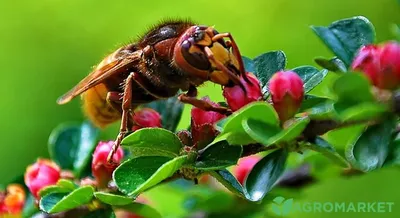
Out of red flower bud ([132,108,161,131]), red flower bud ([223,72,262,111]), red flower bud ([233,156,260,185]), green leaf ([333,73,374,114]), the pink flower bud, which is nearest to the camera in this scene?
green leaf ([333,73,374,114])

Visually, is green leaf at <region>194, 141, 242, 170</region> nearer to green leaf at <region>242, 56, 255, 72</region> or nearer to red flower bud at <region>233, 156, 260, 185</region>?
green leaf at <region>242, 56, 255, 72</region>

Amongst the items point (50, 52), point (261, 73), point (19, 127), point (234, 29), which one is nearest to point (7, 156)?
point (19, 127)

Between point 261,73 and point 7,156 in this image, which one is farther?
point 7,156

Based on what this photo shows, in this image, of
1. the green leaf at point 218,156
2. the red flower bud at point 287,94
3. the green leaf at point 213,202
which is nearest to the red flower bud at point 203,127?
the green leaf at point 218,156

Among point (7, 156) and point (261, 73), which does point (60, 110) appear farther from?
point (261, 73)

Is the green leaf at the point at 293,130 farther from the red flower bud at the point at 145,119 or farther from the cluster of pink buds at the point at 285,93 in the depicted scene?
the red flower bud at the point at 145,119

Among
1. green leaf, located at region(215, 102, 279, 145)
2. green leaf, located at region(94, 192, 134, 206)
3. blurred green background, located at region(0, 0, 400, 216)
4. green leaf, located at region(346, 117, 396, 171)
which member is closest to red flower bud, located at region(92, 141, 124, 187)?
green leaf, located at region(94, 192, 134, 206)
